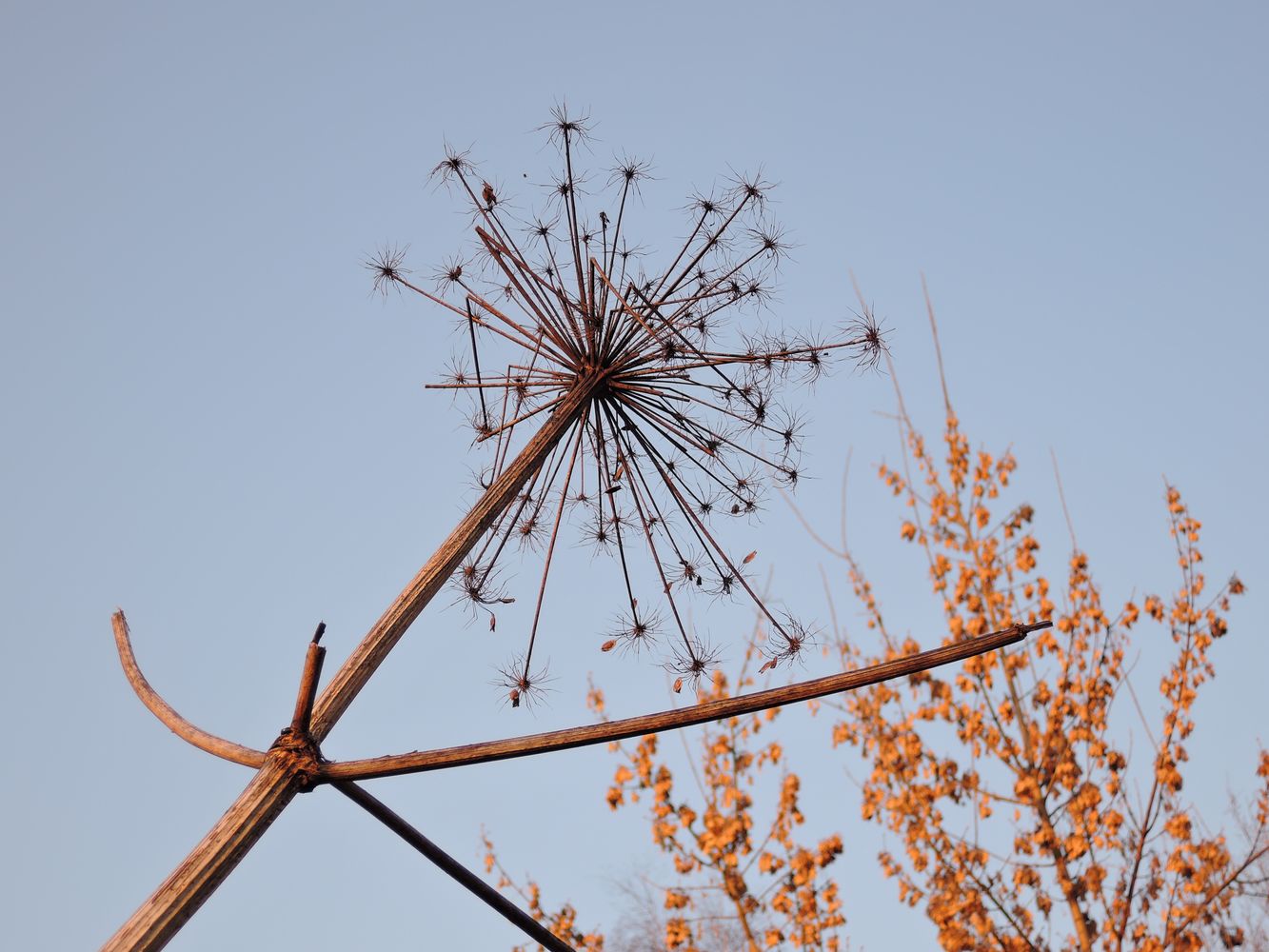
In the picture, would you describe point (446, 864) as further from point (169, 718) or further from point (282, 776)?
point (169, 718)

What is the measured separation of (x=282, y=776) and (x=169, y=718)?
399mm

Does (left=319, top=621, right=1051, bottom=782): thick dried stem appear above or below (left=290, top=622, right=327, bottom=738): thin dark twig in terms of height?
below

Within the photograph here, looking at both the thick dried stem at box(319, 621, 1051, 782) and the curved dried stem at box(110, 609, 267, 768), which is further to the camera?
the curved dried stem at box(110, 609, 267, 768)

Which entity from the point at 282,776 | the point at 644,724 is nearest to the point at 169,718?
the point at 282,776

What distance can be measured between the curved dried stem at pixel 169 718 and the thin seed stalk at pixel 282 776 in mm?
80

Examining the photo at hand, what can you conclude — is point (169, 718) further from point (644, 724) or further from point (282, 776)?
point (644, 724)

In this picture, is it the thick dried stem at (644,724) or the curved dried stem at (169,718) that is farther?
the curved dried stem at (169,718)

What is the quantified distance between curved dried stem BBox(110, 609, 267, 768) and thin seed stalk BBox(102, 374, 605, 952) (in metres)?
0.08

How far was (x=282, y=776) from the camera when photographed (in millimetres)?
1932

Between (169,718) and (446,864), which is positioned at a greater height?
(169,718)

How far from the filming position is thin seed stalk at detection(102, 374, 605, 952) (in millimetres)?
1728

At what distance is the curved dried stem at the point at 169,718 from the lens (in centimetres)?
201

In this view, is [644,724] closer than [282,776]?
Yes

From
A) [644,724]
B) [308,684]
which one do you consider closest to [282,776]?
[308,684]
